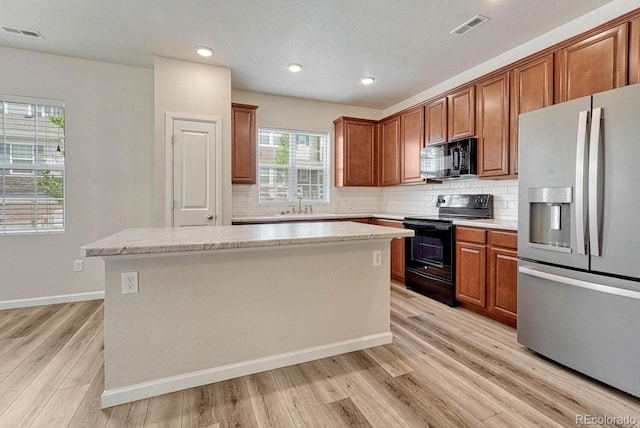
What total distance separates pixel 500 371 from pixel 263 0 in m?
3.26

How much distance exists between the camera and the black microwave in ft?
11.5

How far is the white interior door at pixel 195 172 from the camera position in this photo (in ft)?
11.6

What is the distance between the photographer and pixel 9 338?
261cm

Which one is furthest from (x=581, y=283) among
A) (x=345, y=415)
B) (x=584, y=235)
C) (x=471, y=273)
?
(x=345, y=415)

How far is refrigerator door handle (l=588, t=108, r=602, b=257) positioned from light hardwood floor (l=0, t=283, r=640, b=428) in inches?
37.4

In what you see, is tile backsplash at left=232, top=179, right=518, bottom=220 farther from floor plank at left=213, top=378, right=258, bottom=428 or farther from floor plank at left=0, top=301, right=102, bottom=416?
floor plank at left=213, top=378, right=258, bottom=428

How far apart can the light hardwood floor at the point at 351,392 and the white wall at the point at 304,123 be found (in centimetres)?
255

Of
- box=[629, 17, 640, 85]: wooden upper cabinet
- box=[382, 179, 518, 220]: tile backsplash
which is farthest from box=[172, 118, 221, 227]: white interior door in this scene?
box=[629, 17, 640, 85]: wooden upper cabinet

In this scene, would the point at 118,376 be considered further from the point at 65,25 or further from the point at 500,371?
the point at 65,25

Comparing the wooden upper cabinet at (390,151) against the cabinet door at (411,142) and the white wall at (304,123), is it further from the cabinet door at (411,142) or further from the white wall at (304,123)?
the white wall at (304,123)

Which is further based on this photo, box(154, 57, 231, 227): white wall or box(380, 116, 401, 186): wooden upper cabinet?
box(380, 116, 401, 186): wooden upper cabinet

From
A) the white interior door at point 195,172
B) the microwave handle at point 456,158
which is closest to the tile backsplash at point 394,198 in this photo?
the microwave handle at point 456,158

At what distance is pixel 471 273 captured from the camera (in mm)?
3184

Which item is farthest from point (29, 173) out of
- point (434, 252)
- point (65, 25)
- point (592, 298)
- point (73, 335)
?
point (592, 298)
